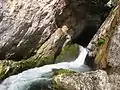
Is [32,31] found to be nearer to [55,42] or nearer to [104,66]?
[55,42]

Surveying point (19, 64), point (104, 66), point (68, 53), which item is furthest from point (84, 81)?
point (68, 53)

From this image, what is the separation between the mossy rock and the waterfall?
0.24 metres

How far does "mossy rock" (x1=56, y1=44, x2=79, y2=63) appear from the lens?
9.89 metres

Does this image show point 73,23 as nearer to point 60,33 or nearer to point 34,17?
point 60,33

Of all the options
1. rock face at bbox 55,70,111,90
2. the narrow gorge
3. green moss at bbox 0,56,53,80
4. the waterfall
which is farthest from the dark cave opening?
rock face at bbox 55,70,111,90

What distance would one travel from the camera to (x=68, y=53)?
1008cm

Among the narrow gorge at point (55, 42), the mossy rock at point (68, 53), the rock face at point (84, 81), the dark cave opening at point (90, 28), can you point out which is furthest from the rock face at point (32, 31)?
the rock face at point (84, 81)

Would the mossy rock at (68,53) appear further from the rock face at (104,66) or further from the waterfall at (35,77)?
the rock face at (104,66)

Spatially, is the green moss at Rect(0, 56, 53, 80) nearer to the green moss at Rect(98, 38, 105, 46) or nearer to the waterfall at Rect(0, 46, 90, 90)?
the waterfall at Rect(0, 46, 90, 90)

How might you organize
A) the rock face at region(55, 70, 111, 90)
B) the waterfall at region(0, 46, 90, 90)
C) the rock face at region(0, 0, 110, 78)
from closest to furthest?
the rock face at region(55, 70, 111, 90)
the waterfall at region(0, 46, 90, 90)
the rock face at region(0, 0, 110, 78)

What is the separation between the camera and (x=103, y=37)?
8.33m

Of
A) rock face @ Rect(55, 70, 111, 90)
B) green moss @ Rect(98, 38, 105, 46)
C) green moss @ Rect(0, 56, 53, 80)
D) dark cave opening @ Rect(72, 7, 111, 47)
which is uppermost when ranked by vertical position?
dark cave opening @ Rect(72, 7, 111, 47)

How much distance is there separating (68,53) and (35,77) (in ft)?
7.39

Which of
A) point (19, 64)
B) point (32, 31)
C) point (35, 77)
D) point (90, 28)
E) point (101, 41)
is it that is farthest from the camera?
point (90, 28)
